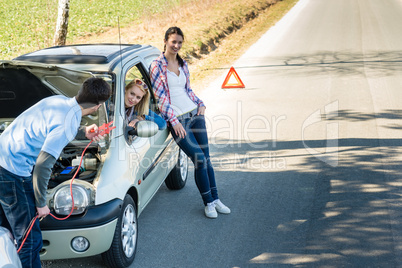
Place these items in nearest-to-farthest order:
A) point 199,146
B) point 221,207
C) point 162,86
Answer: point 162,86, point 199,146, point 221,207

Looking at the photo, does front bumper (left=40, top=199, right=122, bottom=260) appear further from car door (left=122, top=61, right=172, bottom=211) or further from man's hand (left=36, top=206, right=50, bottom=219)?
car door (left=122, top=61, right=172, bottom=211)

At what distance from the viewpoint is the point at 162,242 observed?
4.68 m

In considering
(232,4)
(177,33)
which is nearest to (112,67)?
(177,33)

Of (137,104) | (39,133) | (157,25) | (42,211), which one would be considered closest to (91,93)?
(39,133)

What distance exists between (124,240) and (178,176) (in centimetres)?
190

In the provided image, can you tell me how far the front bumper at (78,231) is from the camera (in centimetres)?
360

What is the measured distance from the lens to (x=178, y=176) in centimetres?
592

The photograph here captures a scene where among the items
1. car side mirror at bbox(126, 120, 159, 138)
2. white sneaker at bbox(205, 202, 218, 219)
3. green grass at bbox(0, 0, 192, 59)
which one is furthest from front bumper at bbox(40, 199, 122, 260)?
green grass at bbox(0, 0, 192, 59)

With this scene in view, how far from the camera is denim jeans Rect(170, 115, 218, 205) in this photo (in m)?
5.07

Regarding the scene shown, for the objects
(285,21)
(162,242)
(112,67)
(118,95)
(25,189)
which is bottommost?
(162,242)

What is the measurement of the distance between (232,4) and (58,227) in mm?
22301

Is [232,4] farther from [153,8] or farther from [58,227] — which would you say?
[58,227]

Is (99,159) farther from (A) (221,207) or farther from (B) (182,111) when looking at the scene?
(A) (221,207)

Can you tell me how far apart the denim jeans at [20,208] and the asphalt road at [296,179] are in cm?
100
